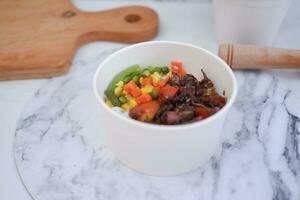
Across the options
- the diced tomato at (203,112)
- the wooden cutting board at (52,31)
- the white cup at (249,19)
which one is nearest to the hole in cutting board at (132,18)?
the wooden cutting board at (52,31)

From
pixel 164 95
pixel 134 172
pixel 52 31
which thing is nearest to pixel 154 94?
pixel 164 95

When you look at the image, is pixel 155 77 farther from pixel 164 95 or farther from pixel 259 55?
pixel 259 55

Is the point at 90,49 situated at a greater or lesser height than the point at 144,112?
lesser

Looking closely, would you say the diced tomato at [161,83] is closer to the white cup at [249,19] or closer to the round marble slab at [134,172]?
the round marble slab at [134,172]

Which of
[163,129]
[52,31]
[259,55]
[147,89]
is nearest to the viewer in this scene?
[163,129]

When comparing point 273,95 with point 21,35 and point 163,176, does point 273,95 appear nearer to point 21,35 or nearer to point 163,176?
point 163,176

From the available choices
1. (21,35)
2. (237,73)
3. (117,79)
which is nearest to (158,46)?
(117,79)

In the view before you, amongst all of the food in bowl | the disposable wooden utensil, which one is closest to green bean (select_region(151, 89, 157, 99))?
the food in bowl
